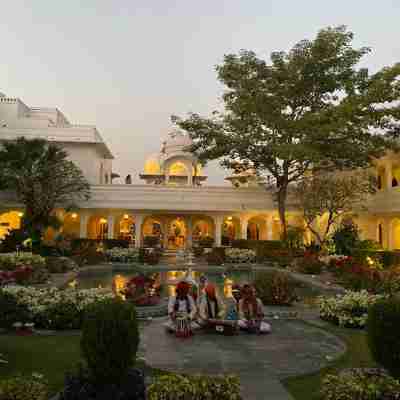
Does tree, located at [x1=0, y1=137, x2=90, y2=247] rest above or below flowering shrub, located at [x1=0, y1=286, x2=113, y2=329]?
above

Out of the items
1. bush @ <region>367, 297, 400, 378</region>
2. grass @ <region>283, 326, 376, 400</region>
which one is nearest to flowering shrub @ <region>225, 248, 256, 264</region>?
grass @ <region>283, 326, 376, 400</region>

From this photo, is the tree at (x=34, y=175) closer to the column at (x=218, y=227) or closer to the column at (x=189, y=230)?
the column at (x=189, y=230)

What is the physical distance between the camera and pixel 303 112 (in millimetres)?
24500

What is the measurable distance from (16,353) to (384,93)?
2121cm

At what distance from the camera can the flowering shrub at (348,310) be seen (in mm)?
8594

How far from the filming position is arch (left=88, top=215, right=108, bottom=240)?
32000mm

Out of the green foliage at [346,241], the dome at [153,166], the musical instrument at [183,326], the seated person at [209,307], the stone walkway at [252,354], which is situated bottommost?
the stone walkway at [252,354]

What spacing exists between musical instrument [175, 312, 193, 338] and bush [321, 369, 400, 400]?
3378 mm

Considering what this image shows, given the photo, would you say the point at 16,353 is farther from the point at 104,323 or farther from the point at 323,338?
the point at 323,338

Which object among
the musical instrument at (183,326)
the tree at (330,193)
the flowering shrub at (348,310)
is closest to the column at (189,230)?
the tree at (330,193)

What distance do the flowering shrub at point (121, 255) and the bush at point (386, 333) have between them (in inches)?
759

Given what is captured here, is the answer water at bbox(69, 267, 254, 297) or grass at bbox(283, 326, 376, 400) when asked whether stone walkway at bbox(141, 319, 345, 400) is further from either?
water at bbox(69, 267, 254, 297)

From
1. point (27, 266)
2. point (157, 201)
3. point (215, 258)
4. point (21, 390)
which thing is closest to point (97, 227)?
point (157, 201)

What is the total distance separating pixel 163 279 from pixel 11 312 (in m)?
9.69
